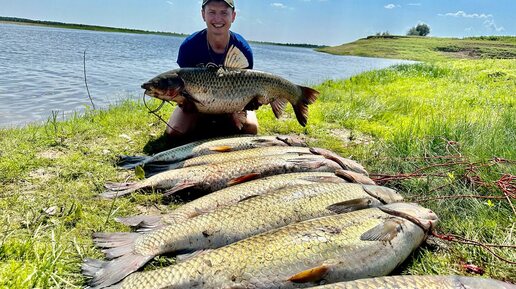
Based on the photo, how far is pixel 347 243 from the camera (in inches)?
104

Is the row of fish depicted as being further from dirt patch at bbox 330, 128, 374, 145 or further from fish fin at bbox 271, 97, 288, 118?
dirt patch at bbox 330, 128, 374, 145

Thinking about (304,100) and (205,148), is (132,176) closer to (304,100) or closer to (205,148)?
(205,148)

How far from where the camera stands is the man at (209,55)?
18.4ft

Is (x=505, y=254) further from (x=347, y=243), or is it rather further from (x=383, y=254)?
(x=347, y=243)

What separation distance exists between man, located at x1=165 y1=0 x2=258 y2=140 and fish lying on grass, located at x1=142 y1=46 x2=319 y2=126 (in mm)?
509

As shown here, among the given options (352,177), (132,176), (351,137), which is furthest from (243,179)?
(351,137)

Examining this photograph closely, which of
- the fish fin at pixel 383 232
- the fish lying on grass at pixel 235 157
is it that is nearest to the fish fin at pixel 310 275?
the fish fin at pixel 383 232

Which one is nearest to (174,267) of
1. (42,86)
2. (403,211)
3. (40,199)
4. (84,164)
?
(403,211)

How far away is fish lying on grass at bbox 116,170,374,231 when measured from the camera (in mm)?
3234

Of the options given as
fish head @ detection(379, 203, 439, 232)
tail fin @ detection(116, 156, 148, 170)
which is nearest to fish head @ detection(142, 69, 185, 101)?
tail fin @ detection(116, 156, 148, 170)

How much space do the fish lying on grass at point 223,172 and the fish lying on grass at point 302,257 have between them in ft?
3.87

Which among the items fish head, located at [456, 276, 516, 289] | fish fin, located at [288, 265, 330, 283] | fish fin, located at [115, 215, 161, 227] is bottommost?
fish fin, located at [115, 215, 161, 227]

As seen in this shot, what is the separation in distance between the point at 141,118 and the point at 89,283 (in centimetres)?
489

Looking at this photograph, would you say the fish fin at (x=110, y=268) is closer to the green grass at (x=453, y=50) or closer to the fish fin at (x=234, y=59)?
the fish fin at (x=234, y=59)
